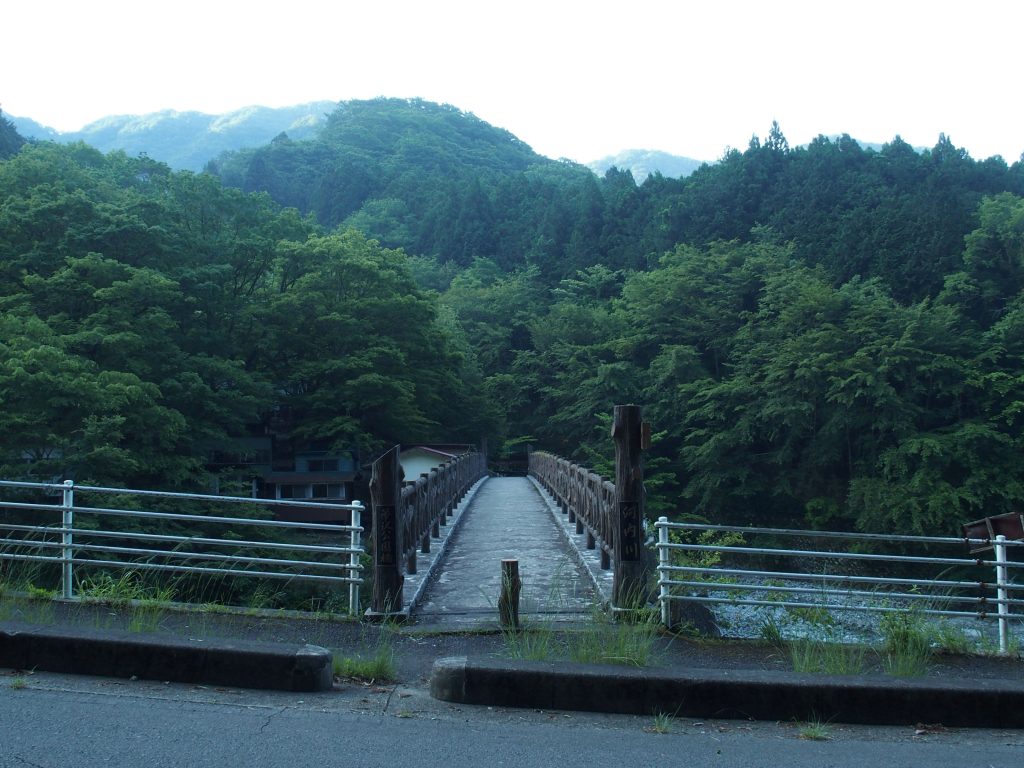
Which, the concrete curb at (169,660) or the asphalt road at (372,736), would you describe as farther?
the concrete curb at (169,660)

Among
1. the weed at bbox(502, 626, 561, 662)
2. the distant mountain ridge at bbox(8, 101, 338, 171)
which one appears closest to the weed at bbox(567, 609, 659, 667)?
the weed at bbox(502, 626, 561, 662)

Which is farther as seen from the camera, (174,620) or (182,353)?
(182,353)

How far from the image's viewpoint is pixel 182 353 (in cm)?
2589

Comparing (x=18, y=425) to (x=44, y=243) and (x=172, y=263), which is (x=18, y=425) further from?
(x=172, y=263)

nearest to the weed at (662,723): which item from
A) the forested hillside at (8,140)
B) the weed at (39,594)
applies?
the weed at (39,594)

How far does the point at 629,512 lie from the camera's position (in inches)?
255

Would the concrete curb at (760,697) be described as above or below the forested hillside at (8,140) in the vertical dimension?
below

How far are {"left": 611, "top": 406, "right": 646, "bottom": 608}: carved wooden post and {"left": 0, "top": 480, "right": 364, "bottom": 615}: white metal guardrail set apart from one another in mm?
2011

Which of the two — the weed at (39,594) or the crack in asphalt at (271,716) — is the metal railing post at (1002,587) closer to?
the crack in asphalt at (271,716)

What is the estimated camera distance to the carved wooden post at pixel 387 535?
652 cm

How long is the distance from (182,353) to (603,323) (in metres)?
27.2

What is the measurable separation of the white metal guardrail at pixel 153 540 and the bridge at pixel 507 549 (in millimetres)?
384

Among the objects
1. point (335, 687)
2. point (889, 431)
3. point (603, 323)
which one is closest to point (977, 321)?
point (889, 431)

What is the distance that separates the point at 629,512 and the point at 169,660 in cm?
345
